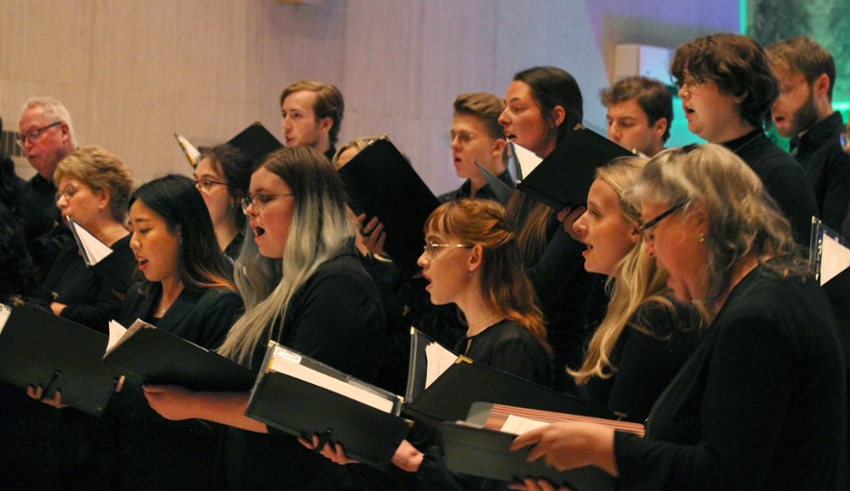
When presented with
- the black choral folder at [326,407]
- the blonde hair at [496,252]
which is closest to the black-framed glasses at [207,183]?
the blonde hair at [496,252]

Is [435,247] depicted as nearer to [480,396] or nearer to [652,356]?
[480,396]

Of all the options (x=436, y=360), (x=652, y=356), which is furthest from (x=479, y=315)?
(x=652, y=356)

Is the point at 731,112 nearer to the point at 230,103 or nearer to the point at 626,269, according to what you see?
the point at 626,269

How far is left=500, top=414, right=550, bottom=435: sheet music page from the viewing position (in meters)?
2.14

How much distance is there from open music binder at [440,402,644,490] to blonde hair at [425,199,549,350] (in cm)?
78

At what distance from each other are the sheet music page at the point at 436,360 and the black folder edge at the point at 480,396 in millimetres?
200

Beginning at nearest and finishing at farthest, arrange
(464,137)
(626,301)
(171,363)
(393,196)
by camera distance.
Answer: (626,301), (171,363), (393,196), (464,137)

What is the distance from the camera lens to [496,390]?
8.00 ft

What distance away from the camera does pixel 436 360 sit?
2.77m

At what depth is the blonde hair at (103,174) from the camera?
4.70m

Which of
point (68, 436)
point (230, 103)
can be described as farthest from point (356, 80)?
point (68, 436)

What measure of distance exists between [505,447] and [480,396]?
0.41m

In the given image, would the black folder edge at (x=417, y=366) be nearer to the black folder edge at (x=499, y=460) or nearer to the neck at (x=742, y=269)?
the black folder edge at (x=499, y=460)

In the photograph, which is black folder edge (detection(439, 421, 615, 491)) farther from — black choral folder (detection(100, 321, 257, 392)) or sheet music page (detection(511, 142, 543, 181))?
sheet music page (detection(511, 142, 543, 181))
